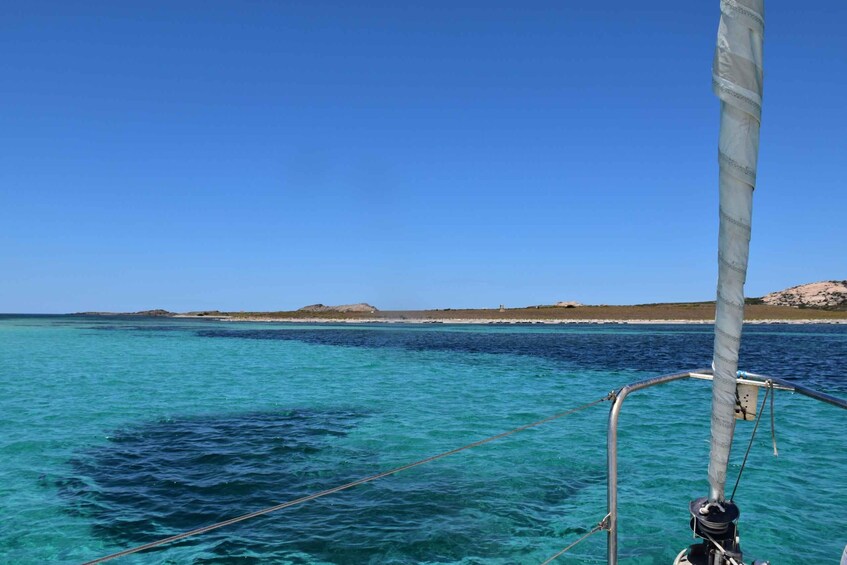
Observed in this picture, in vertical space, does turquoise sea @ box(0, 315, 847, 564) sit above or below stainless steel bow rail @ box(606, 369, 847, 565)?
below

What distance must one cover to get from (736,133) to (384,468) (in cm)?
1166

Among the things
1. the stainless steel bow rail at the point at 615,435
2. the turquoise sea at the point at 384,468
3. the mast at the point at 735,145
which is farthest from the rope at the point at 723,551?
the turquoise sea at the point at 384,468

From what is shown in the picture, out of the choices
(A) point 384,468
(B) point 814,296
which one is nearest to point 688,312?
(B) point 814,296

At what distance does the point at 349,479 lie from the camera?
41.1 ft

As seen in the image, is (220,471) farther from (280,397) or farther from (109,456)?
(280,397)

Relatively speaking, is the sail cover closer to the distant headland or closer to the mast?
the mast

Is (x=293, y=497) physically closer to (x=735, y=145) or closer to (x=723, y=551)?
(x=723, y=551)

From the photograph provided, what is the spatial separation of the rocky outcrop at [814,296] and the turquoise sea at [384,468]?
17214 cm

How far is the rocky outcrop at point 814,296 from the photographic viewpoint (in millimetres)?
166000

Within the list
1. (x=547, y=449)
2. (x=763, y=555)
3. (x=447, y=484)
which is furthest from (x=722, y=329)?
(x=547, y=449)

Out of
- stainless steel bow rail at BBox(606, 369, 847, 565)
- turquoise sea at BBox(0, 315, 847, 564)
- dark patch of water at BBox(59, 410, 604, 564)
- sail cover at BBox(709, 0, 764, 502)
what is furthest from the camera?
turquoise sea at BBox(0, 315, 847, 564)

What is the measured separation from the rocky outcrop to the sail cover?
642 ft

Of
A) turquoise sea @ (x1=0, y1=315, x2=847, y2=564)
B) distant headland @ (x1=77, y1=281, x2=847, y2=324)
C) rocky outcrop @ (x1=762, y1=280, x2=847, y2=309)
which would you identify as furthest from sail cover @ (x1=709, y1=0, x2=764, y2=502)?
rocky outcrop @ (x1=762, y1=280, x2=847, y2=309)

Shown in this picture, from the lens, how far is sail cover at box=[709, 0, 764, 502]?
12.6ft
